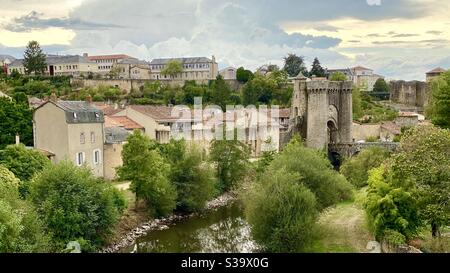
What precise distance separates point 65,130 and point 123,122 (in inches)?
277

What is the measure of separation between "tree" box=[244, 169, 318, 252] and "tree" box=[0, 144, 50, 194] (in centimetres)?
664

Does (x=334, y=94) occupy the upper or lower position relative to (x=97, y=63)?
lower

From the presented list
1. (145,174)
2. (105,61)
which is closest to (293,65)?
(105,61)

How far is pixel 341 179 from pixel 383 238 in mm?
4815

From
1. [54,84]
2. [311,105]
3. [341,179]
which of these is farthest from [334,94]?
[54,84]

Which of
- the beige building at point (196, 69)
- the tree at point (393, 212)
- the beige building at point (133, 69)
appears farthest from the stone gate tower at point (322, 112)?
the beige building at point (133, 69)

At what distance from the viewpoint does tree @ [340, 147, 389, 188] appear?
2056 centimetres

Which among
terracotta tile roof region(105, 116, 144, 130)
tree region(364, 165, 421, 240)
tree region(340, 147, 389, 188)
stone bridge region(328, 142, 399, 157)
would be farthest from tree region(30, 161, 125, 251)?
stone bridge region(328, 142, 399, 157)

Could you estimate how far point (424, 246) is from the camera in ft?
37.3

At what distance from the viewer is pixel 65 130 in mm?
18297

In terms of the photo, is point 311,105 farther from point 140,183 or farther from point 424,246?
point 424,246

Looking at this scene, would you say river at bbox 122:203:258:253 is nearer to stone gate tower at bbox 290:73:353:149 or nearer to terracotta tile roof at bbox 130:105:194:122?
terracotta tile roof at bbox 130:105:194:122

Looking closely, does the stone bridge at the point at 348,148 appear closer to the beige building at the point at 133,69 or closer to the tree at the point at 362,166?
the tree at the point at 362,166

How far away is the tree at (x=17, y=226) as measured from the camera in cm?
934
